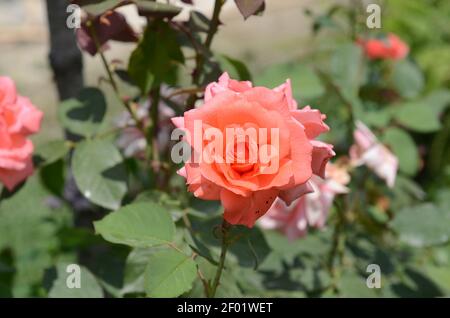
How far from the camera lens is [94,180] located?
1234 mm

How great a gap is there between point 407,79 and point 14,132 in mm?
1208

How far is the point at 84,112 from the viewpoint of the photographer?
1.33m

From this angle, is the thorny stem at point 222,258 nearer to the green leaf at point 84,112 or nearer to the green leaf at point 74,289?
the green leaf at point 74,289

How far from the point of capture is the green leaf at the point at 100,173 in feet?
4.00

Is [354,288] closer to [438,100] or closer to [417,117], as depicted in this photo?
[417,117]

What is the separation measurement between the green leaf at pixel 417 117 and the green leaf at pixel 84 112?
0.76 meters

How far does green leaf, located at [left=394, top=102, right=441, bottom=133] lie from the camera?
1755 mm

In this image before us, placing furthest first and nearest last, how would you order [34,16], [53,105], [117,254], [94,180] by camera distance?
1. [34,16]
2. [53,105]
3. [117,254]
4. [94,180]

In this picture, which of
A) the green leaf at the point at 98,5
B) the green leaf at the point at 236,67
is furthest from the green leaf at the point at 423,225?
the green leaf at the point at 98,5

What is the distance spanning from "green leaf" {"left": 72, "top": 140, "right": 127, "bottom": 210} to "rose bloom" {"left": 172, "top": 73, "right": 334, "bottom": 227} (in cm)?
34

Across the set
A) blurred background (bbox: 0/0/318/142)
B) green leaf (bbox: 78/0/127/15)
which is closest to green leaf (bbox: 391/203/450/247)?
green leaf (bbox: 78/0/127/15)
